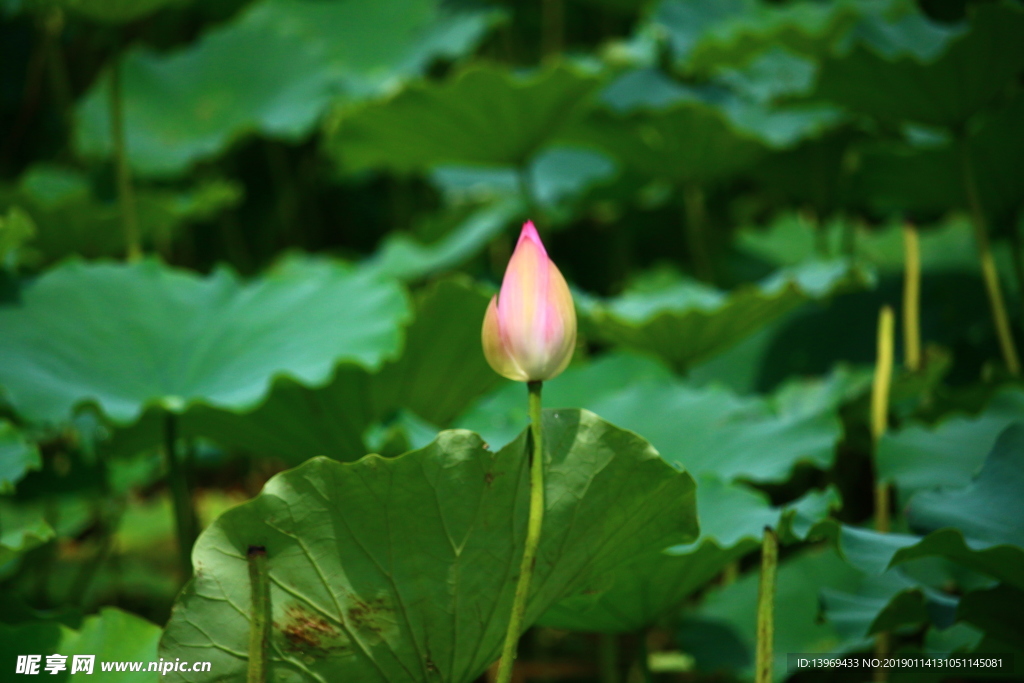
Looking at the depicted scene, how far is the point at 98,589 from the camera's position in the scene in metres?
1.57

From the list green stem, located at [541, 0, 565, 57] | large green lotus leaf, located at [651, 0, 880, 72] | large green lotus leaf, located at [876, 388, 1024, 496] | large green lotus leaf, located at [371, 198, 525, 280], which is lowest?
large green lotus leaf, located at [876, 388, 1024, 496]

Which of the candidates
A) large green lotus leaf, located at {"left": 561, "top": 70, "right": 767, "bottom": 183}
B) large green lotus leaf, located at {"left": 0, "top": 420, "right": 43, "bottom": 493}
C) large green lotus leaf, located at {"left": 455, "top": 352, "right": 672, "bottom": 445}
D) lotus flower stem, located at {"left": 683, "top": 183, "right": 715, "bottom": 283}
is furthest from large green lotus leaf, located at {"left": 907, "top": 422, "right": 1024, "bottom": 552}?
lotus flower stem, located at {"left": 683, "top": 183, "right": 715, "bottom": 283}

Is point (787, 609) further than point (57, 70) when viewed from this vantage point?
No

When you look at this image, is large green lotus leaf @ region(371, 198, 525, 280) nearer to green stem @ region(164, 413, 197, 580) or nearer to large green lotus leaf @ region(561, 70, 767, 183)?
large green lotus leaf @ region(561, 70, 767, 183)

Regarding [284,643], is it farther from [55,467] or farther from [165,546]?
[165,546]

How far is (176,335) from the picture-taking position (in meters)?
1.10

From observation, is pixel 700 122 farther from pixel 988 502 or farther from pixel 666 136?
pixel 988 502

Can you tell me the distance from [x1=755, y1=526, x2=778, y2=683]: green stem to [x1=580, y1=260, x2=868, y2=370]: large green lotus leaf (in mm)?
607

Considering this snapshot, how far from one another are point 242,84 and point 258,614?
1.79 m

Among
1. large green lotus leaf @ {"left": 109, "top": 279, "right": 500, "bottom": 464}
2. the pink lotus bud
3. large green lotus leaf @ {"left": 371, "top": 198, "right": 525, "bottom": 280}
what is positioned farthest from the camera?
large green lotus leaf @ {"left": 371, "top": 198, "right": 525, "bottom": 280}

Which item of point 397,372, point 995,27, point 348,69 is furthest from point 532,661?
point 348,69

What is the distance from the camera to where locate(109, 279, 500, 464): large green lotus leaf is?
1005 millimetres

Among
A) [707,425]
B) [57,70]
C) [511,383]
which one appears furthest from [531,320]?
[57,70]

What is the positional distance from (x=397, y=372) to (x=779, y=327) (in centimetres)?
82
